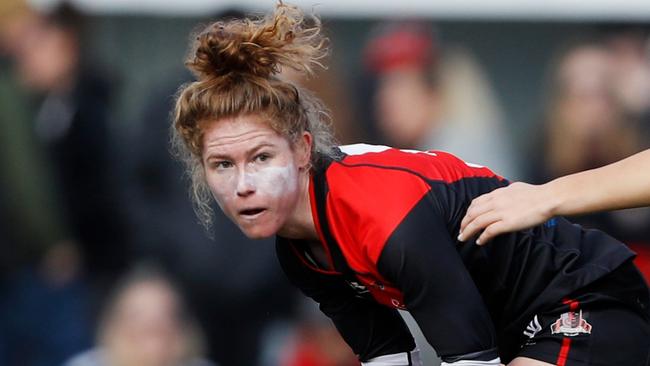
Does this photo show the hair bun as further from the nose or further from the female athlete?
the nose

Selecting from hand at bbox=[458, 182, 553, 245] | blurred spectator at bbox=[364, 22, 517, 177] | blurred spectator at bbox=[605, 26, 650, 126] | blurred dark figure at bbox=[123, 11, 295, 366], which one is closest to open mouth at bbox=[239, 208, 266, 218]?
hand at bbox=[458, 182, 553, 245]

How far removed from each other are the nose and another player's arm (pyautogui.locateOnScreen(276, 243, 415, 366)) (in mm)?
455

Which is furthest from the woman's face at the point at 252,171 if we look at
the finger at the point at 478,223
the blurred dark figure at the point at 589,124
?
the blurred dark figure at the point at 589,124

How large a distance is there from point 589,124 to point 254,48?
3196 millimetres

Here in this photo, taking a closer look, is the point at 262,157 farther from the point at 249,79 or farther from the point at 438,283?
the point at 438,283

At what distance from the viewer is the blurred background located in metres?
6.04

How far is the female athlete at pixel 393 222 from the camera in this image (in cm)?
327

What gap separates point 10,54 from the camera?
597 cm

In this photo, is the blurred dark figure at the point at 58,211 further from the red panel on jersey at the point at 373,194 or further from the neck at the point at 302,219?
the red panel on jersey at the point at 373,194

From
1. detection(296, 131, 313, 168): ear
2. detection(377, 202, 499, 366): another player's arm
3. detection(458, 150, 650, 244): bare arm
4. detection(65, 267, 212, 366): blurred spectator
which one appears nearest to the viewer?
detection(458, 150, 650, 244): bare arm

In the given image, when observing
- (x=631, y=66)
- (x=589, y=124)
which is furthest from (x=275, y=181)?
(x=631, y=66)

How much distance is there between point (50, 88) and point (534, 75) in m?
2.48

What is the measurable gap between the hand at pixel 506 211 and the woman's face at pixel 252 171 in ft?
1.71

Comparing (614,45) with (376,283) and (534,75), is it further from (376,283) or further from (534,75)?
(376,283)
